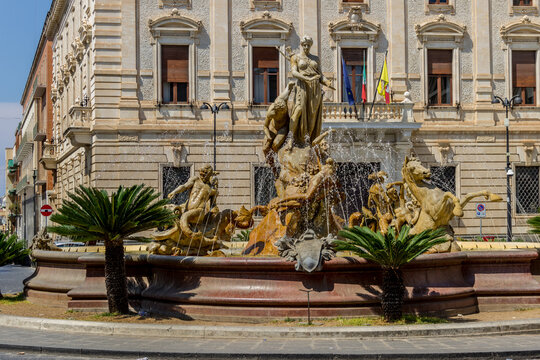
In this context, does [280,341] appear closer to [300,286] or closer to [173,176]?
[300,286]

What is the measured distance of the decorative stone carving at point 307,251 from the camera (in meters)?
11.2

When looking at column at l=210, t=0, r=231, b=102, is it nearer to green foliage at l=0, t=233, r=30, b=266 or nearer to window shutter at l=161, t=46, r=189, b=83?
window shutter at l=161, t=46, r=189, b=83

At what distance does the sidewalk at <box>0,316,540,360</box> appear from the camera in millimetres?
9344

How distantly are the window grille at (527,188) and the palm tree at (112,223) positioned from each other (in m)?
26.8

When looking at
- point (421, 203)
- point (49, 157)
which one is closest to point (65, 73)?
point (49, 157)

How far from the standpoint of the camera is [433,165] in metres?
35.5

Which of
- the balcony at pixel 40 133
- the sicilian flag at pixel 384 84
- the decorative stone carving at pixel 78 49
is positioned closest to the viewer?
the sicilian flag at pixel 384 84

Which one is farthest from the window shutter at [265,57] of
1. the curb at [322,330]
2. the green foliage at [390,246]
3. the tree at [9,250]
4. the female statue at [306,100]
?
the curb at [322,330]

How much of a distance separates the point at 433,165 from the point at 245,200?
8.20 meters

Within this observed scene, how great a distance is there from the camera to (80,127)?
34.4 meters

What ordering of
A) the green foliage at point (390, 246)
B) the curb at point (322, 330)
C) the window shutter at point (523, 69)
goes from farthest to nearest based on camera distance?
1. the window shutter at point (523, 69)
2. the green foliage at point (390, 246)
3. the curb at point (322, 330)

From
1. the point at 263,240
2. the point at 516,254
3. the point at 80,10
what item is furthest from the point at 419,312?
the point at 80,10

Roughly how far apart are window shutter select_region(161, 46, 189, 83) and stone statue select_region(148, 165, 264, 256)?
66.0ft

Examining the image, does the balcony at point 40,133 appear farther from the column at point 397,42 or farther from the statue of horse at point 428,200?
the statue of horse at point 428,200
